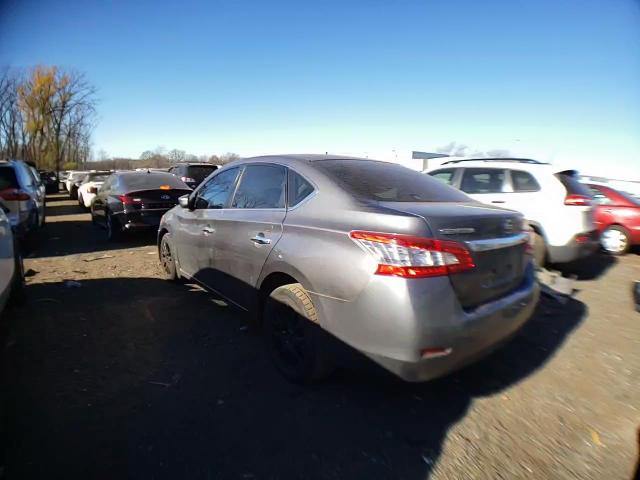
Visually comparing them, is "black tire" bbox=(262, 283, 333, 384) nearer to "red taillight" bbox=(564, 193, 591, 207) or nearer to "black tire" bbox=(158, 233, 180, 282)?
"black tire" bbox=(158, 233, 180, 282)

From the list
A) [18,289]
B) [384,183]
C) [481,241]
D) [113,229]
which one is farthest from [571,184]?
[113,229]

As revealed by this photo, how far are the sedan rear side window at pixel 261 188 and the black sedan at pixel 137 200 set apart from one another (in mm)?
4804

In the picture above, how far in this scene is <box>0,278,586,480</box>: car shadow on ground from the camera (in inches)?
83.0

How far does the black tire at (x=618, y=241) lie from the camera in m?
7.88

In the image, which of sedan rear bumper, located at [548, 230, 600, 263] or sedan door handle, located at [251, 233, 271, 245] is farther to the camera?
sedan rear bumper, located at [548, 230, 600, 263]

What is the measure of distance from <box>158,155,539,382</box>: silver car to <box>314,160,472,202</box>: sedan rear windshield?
2cm

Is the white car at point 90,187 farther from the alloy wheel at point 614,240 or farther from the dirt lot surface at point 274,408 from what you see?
the alloy wheel at point 614,240

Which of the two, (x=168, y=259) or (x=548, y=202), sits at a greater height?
(x=548, y=202)

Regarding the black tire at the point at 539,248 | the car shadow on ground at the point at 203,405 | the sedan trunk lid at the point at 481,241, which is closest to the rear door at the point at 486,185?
the black tire at the point at 539,248

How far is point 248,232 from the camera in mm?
3320

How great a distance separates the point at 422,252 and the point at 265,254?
52.7 inches

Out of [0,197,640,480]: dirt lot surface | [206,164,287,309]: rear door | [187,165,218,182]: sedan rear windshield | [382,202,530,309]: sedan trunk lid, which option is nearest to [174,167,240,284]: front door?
[206,164,287,309]: rear door

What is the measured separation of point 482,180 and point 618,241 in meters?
4.01

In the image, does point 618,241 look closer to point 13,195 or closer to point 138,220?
point 138,220
